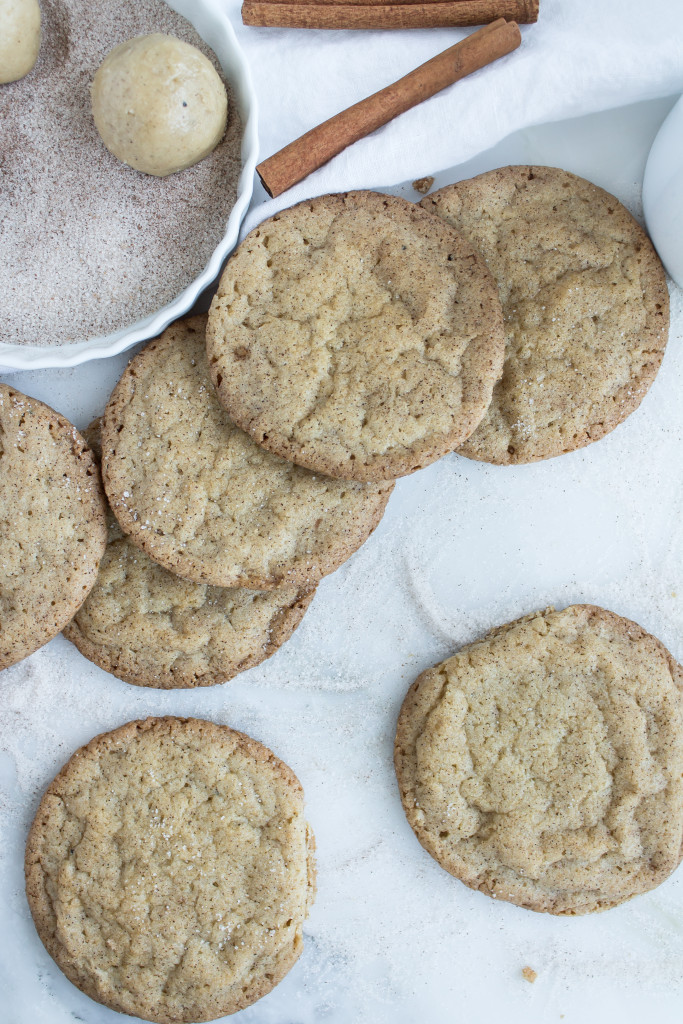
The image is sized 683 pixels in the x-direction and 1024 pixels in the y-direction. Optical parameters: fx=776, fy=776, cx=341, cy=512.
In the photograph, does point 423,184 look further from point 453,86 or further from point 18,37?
point 18,37

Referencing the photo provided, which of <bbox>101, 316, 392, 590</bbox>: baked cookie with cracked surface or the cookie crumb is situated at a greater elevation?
the cookie crumb

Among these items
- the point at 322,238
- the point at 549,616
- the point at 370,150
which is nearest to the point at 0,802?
the point at 549,616

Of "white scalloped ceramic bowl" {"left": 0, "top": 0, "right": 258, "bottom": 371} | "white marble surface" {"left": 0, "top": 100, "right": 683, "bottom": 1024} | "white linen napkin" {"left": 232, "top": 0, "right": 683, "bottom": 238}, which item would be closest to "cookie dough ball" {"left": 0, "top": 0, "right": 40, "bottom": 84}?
"white scalloped ceramic bowl" {"left": 0, "top": 0, "right": 258, "bottom": 371}

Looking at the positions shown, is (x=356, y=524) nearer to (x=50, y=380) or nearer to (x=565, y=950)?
(x=50, y=380)

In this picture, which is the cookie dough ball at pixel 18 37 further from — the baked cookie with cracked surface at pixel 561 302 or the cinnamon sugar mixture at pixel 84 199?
the baked cookie with cracked surface at pixel 561 302

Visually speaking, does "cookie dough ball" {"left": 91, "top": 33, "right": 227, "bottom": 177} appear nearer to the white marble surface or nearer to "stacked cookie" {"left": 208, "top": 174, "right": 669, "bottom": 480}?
"stacked cookie" {"left": 208, "top": 174, "right": 669, "bottom": 480}
